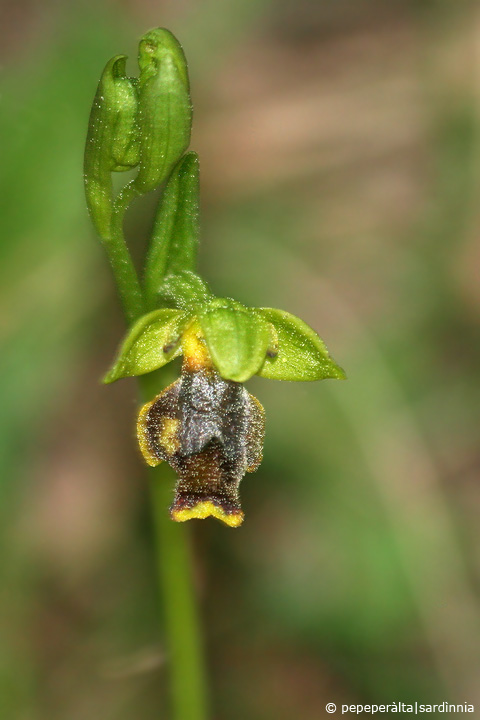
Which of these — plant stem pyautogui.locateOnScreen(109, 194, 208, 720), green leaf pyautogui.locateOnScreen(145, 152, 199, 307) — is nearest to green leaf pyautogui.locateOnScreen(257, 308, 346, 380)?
green leaf pyautogui.locateOnScreen(145, 152, 199, 307)

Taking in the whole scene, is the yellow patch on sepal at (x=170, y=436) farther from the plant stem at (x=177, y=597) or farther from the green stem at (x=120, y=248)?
the green stem at (x=120, y=248)

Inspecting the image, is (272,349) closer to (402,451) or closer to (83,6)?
(402,451)

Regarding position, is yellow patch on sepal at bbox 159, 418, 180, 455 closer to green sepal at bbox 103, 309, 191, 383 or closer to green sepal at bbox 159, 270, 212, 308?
green sepal at bbox 103, 309, 191, 383

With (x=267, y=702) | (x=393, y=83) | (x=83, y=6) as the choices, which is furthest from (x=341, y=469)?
(x=393, y=83)

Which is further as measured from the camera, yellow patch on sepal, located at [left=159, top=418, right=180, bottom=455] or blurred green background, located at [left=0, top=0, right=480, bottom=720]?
blurred green background, located at [left=0, top=0, right=480, bottom=720]

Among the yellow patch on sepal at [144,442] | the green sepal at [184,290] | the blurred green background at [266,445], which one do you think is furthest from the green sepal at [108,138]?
the blurred green background at [266,445]

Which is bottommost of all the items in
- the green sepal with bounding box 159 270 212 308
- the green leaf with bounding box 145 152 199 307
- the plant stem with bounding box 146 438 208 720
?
the plant stem with bounding box 146 438 208 720

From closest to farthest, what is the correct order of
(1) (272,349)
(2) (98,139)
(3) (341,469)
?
1. (2) (98,139)
2. (1) (272,349)
3. (3) (341,469)
